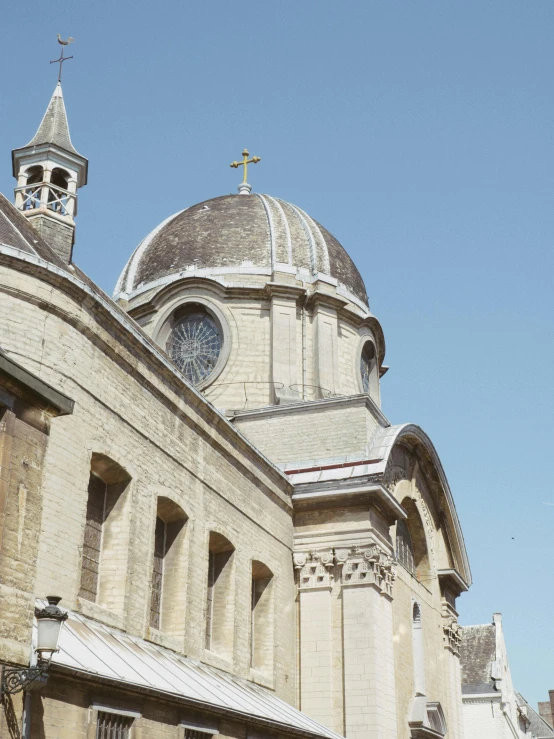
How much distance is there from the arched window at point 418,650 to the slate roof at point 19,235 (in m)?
13.5

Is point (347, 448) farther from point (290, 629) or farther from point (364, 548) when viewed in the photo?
point (290, 629)

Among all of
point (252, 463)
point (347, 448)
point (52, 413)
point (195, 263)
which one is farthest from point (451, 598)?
point (52, 413)

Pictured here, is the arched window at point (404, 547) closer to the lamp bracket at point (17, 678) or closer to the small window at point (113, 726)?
the small window at point (113, 726)

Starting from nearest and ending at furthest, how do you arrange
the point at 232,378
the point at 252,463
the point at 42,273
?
the point at 42,273, the point at 252,463, the point at 232,378

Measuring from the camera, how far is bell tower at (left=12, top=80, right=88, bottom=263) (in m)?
18.7

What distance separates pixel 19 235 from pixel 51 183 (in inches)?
158

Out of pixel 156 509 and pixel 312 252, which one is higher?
pixel 312 252

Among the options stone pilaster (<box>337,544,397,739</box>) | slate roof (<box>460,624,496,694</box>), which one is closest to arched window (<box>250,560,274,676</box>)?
stone pilaster (<box>337,544,397,739</box>)

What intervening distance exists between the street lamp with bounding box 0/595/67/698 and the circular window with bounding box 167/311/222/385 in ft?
57.2

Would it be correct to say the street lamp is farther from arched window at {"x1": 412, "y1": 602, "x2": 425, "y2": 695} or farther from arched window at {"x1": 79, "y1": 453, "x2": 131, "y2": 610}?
arched window at {"x1": 412, "y1": 602, "x2": 425, "y2": 695}

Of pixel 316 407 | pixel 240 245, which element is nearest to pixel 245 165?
pixel 240 245

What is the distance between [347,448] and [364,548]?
2.84 meters

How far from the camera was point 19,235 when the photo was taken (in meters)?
15.4

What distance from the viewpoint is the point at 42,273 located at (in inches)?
559
